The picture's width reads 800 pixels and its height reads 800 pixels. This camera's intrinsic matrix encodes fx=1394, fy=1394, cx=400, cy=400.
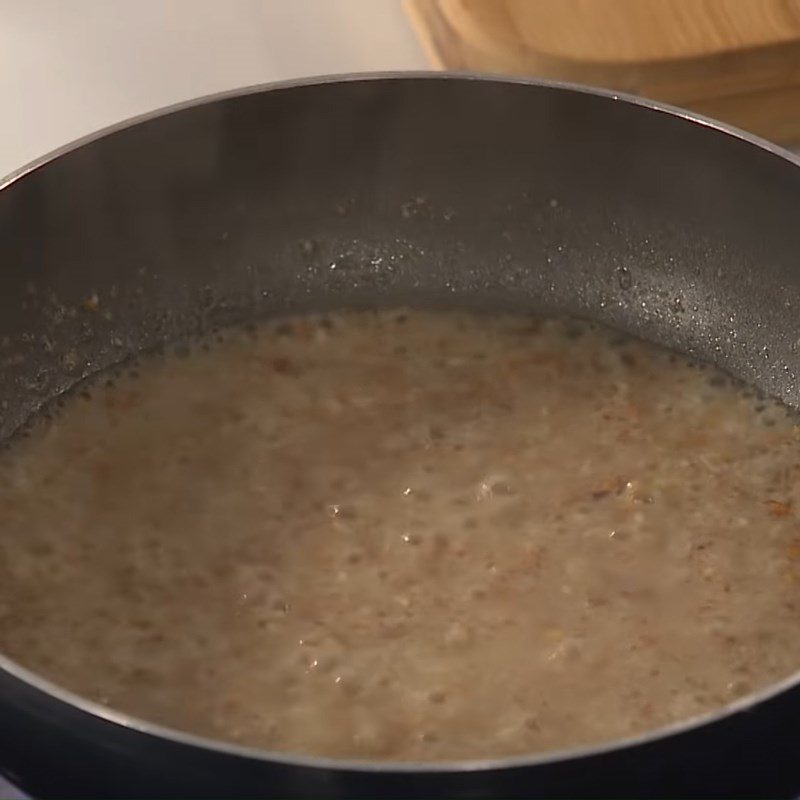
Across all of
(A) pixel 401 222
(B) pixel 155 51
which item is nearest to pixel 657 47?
(A) pixel 401 222

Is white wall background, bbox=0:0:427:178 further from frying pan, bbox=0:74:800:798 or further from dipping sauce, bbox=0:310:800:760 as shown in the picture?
dipping sauce, bbox=0:310:800:760

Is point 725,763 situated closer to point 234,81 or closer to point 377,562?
point 377,562

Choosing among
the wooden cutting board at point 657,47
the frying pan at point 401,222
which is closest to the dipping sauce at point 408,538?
the frying pan at point 401,222

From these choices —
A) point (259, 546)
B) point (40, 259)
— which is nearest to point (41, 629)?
point (259, 546)

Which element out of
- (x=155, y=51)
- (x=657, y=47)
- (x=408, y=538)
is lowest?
(x=408, y=538)

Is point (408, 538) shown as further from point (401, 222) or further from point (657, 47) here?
point (657, 47)
